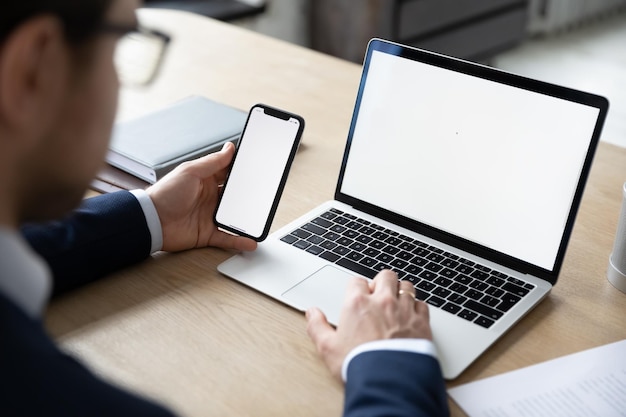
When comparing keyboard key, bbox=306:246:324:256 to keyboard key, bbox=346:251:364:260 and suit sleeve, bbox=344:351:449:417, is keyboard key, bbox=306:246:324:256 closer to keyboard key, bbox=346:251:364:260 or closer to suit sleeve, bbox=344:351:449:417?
keyboard key, bbox=346:251:364:260

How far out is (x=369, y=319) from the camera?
0.89 metres

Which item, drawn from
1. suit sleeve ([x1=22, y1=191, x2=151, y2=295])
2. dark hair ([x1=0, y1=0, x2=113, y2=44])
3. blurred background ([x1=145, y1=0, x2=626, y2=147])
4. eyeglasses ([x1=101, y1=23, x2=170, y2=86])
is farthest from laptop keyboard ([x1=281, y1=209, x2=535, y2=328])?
blurred background ([x1=145, y1=0, x2=626, y2=147])

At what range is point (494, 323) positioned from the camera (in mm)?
938

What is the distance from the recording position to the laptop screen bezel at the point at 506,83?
0.97 meters

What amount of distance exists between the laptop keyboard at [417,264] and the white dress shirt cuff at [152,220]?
0.57 ft

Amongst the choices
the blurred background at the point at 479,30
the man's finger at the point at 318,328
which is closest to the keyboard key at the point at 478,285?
the man's finger at the point at 318,328

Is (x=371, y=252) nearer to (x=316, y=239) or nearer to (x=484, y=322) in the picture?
(x=316, y=239)

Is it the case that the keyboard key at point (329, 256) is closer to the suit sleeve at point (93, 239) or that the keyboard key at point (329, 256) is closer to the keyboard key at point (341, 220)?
the keyboard key at point (341, 220)

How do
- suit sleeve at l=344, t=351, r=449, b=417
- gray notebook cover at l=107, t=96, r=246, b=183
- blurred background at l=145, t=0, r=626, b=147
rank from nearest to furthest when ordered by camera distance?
suit sleeve at l=344, t=351, r=449, b=417 → gray notebook cover at l=107, t=96, r=246, b=183 → blurred background at l=145, t=0, r=626, b=147

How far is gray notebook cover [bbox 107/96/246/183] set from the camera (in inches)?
50.4

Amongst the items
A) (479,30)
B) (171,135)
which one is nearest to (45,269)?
(171,135)

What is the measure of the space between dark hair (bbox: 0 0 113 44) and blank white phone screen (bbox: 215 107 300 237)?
19.7 inches

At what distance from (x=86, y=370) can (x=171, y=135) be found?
747mm

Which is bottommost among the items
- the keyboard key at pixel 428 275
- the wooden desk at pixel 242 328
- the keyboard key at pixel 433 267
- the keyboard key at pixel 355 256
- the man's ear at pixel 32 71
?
the wooden desk at pixel 242 328
